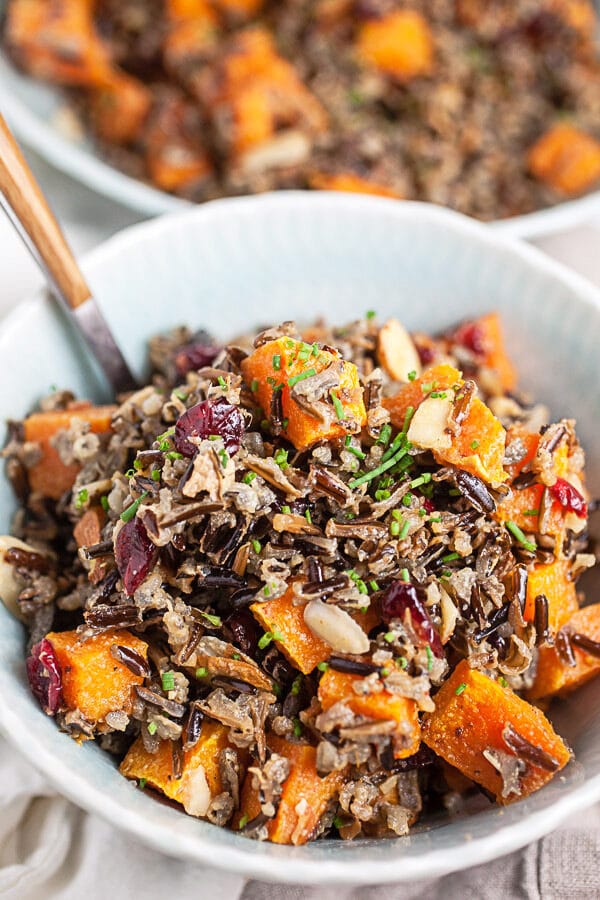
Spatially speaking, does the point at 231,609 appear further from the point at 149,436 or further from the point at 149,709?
the point at 149,436

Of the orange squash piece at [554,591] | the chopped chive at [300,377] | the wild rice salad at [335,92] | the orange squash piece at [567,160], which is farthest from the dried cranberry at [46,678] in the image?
the orange squash piece at [567,160]

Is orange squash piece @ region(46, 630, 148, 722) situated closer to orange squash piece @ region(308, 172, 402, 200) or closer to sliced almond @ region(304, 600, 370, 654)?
sliced almond @ region(304, 600, 370, 654)

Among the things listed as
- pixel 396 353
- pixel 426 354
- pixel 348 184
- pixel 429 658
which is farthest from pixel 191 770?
pixel 348 184

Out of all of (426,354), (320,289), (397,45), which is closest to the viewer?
(426,354)

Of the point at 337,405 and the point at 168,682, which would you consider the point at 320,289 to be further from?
the point at 168,682

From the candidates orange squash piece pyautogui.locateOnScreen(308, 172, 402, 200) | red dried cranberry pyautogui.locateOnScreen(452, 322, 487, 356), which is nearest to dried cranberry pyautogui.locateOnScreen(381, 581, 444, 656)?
red dried cranberry pyautogui.locateOnScreen(452, 322, 487, 356)

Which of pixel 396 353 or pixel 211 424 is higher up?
pixel 211 424
